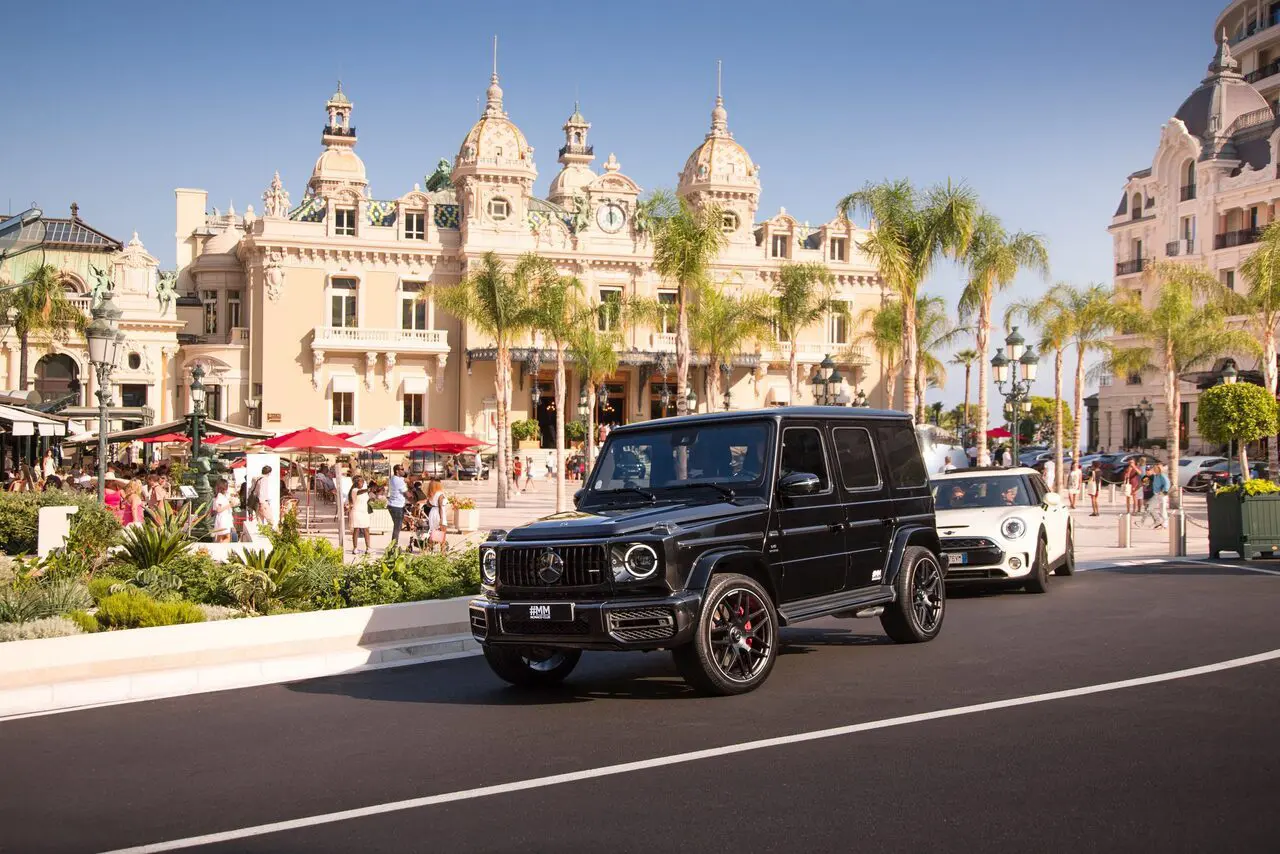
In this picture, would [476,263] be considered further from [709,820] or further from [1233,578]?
[709,820]

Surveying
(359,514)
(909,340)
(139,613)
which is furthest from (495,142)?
(139,613)

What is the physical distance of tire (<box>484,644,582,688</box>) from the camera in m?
9.22

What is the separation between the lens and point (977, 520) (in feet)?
50.2

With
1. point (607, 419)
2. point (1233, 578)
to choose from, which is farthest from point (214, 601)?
point (607, 419)

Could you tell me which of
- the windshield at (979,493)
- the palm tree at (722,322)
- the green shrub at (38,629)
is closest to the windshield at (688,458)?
the green shrub at (38,629)

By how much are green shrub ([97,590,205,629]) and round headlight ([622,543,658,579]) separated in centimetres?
496

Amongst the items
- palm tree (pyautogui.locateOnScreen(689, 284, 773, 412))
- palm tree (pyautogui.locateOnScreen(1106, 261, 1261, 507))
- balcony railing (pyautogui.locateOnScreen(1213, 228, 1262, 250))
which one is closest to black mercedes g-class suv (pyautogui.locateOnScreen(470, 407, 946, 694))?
palm tree (pyautogui.locateOnScreen(689, 284, 773, 412))

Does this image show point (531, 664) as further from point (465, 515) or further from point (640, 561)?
point (465, 515)

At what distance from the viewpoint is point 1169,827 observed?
17.5 feet

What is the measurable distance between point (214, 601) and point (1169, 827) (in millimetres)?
10034

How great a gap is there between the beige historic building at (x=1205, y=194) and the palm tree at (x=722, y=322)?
67.0 ft

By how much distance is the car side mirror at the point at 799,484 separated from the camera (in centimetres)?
912

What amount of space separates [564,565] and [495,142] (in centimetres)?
5245

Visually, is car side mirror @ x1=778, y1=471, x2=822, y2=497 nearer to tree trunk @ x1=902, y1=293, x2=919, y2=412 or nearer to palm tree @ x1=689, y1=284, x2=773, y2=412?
tree trunk @ x1=902, y1=293, x2=919, y2=412
